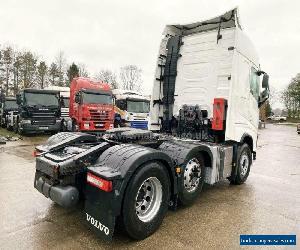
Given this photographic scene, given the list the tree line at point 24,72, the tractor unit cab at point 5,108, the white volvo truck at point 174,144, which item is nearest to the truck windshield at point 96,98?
the tractor unit cab at point 5,108

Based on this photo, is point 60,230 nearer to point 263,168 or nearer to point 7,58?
point 263,168

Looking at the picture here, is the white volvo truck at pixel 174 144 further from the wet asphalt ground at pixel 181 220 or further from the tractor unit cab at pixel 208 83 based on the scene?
the wet asphalt ground at pixel 181 220

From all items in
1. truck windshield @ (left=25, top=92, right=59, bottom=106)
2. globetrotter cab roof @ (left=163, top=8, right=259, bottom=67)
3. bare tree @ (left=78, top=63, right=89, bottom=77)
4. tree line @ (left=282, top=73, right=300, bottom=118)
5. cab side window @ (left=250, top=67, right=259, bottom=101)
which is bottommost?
truck windshield @ (left=25, top=92, right=59, bottom=106)

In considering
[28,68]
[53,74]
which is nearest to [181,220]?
[28,68]

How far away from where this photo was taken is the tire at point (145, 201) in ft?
10.9

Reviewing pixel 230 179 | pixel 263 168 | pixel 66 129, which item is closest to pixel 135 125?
pixel 66 129

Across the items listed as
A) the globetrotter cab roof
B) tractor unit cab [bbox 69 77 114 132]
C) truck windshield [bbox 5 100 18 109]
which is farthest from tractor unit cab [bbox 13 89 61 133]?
the globetrotter cab roof

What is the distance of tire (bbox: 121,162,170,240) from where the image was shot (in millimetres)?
3335

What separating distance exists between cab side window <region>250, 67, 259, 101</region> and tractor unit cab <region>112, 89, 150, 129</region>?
11672 millimetres

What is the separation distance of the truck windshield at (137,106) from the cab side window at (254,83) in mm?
11968

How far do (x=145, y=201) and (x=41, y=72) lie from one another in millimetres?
48405

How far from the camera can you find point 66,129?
47.9 feet

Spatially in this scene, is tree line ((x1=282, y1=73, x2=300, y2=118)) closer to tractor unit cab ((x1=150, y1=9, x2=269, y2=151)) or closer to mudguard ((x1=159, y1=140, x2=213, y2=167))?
tractor unit cab ((x1=150, y1=9, x2=269, y2=151))

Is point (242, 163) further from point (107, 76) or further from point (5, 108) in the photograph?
point (107, 76)
